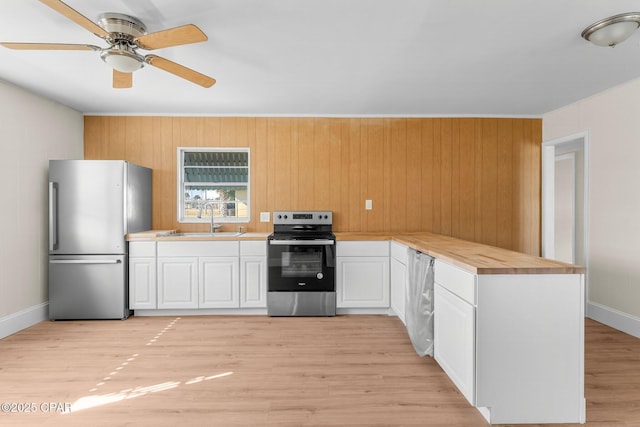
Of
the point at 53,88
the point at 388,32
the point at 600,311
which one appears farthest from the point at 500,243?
the point at 53,88

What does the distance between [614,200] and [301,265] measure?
3.13 m

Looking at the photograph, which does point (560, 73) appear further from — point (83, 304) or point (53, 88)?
point (83, 304)

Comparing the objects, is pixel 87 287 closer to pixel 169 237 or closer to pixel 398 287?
pixel 169 237

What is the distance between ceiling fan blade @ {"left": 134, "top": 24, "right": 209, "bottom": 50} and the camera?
1.84 meters

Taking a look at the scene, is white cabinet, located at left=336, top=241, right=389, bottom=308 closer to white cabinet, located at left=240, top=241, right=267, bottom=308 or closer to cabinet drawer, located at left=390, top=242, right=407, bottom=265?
cabinet drawer, located at left=390, top=242, right=407, bottom=265

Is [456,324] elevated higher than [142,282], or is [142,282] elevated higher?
[456,324]

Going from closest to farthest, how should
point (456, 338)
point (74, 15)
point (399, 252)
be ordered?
1. point (74, 15)
2. point (456, 338)
3. point (399, 252)

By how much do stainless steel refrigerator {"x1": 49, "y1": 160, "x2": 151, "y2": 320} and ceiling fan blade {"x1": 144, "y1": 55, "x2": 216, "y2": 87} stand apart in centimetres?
168

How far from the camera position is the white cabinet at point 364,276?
3.83 m

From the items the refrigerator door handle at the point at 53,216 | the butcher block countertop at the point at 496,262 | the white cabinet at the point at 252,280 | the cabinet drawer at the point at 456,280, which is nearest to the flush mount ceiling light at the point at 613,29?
the butcher block countertop at the point at 496,262

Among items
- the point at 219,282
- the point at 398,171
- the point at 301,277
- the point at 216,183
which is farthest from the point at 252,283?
the point at 398,171

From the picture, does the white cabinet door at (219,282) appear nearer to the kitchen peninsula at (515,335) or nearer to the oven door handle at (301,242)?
the oven door handle at (301,242)

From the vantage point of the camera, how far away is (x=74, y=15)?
1711mm

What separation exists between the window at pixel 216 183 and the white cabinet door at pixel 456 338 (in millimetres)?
2726
